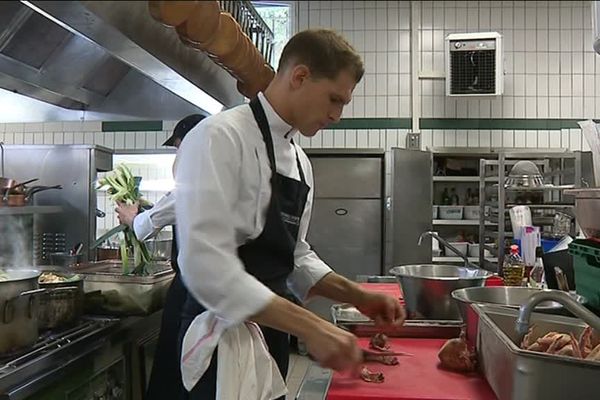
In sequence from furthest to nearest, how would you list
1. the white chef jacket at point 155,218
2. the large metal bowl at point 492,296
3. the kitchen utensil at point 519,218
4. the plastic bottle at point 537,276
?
the kitchen utensil at point 519,218 → the plastic bottle at point 537,276 → the white chef jacket at point 155,218 → the large metal bowl at point 492,296

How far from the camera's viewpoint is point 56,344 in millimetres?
1798

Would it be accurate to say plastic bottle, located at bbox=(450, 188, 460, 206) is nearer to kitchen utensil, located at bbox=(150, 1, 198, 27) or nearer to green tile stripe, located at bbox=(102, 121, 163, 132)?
green tile stripe, located at bbox=(102, 121, 163, 132)

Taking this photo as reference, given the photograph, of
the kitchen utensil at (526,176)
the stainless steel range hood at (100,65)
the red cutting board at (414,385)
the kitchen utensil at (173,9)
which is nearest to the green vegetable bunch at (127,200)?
the stainless steel range hood at (100,65)

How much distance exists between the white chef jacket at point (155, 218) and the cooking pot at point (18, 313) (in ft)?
1.90

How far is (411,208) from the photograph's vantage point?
16.6 ft

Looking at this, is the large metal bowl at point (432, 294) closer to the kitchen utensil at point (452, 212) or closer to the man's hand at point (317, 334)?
the man's hand at point (317, 334)

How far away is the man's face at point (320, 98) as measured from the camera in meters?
1.41

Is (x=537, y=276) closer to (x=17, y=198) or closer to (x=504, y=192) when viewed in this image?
(x=504, y=192)

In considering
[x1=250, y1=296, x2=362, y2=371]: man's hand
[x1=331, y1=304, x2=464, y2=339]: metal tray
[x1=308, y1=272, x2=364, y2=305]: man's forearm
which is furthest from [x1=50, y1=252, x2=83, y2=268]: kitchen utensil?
[x1=250, y1=296, x2=362, y2=371]: man's hand

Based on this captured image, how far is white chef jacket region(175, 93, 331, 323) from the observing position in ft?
3.84

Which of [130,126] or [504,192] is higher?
[130,126]

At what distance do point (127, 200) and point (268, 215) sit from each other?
1.21m

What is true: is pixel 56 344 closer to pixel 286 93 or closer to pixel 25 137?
pixel 286 93

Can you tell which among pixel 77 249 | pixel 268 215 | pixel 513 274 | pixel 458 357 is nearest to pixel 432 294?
pixel 458 357
